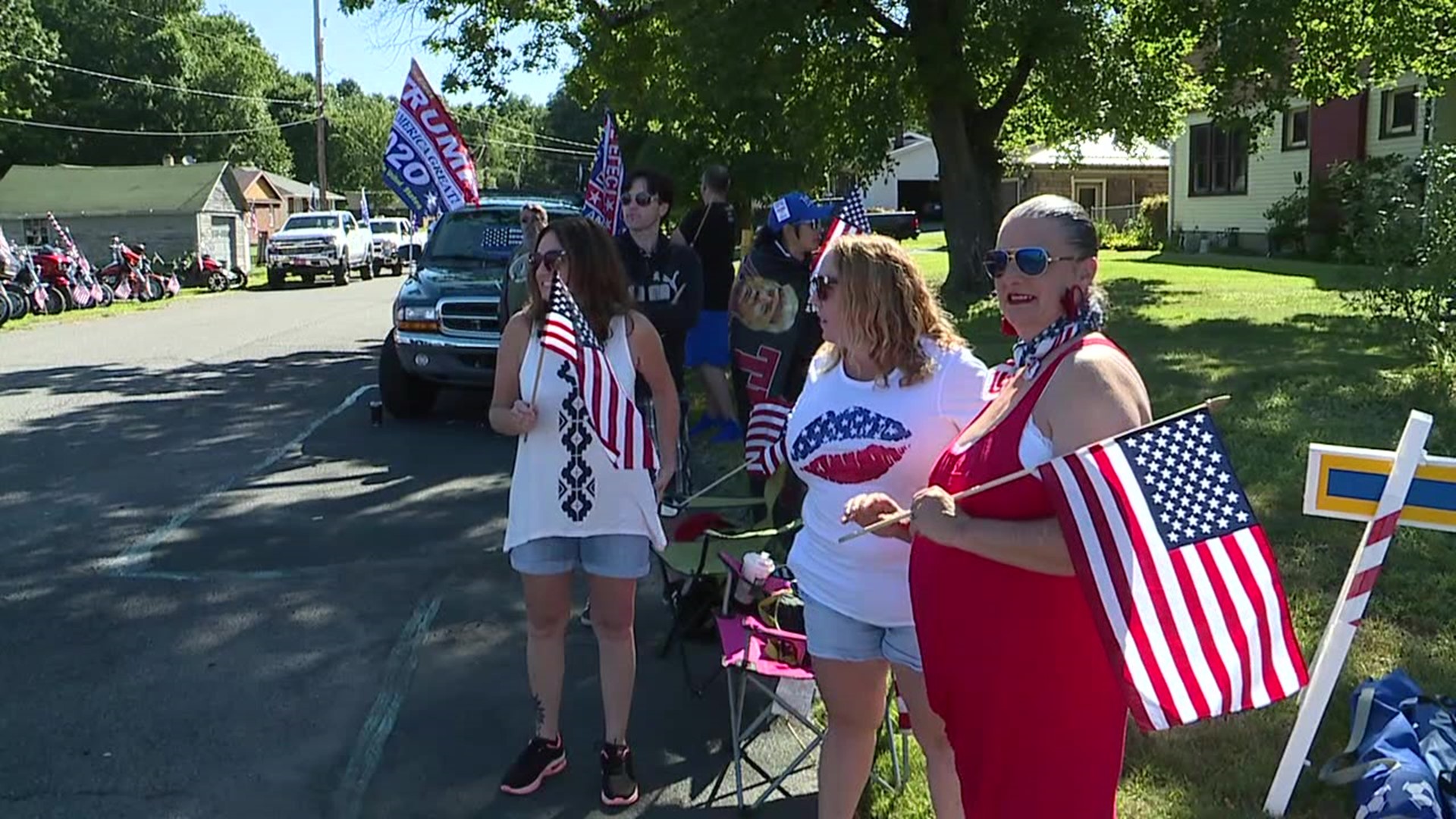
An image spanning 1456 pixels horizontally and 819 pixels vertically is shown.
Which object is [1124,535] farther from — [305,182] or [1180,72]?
[305,182]

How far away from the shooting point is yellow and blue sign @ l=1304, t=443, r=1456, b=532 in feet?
10.9

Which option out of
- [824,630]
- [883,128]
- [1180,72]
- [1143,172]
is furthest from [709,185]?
[1143,172]

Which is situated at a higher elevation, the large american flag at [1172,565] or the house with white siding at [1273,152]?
the house with white siding at [1273,152]

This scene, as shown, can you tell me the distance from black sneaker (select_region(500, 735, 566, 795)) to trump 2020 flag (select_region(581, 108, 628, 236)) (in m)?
4.70

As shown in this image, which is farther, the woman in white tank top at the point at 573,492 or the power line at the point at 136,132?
the power line at the point at 136,132

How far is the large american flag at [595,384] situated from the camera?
146 inches

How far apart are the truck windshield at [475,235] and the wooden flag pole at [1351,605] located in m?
8.96

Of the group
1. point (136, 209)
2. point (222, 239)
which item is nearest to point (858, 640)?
point (136, 209)

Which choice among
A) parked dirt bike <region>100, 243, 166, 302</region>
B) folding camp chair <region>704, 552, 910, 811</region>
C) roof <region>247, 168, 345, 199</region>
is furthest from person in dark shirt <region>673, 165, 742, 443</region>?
roof <region>247, 168, 345, 199</region>

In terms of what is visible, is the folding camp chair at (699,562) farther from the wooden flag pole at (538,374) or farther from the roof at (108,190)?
the roof at (108,190)

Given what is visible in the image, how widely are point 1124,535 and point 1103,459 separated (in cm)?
16

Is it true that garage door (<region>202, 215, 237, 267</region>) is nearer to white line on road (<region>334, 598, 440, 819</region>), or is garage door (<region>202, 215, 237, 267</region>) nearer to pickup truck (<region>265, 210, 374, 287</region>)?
pickup truck (<region>265, 210, 374, 287</region>)

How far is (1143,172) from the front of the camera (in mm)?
49250

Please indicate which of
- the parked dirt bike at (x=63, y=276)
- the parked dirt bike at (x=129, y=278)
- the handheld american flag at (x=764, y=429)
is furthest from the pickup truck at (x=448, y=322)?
the parked dirt bike at (x=129, y=278)
